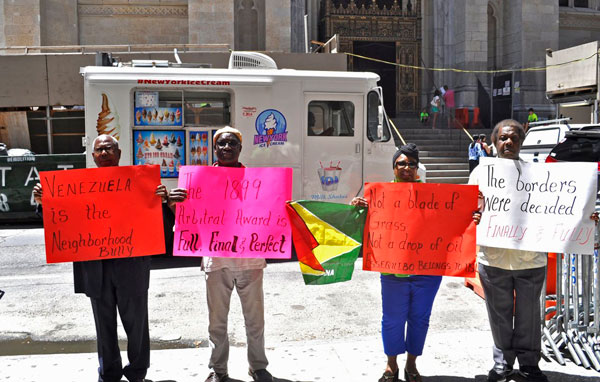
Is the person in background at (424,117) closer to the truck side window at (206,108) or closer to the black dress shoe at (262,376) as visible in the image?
the truck side window at (206,108)

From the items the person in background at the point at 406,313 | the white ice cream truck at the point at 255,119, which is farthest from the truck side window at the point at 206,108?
the person in background at the point at 406,313

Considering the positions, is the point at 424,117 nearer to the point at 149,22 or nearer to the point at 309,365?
the point at 149,22

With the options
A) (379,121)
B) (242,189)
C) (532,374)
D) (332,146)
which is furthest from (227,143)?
(379,121)

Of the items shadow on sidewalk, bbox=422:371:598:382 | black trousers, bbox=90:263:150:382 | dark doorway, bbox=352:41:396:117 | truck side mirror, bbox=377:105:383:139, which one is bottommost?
shadow on sidewalk, bbox=422:371:598:382

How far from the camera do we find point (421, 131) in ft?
67.5

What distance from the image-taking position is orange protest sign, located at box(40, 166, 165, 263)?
13.4 feet

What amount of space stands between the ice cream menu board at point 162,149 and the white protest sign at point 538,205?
241 inches

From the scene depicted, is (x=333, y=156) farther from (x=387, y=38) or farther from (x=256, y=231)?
(x=387, y=38)

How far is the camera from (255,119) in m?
9.52

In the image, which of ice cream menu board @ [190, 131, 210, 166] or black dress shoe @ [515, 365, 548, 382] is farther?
ice cream menu board @ [190, 131, 210, 166]

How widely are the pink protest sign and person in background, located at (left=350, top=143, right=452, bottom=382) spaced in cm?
85

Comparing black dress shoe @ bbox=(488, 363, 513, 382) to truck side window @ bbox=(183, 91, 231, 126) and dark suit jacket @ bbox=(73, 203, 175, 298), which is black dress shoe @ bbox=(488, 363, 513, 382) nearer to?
dark suit jacket @ bbox=(73, 203, 175, 298)

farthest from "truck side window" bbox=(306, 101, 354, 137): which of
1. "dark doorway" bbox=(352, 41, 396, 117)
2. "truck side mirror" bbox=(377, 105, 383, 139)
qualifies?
"dark doorway" bbox=(352, 41, 396, 117)

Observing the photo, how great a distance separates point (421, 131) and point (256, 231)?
56.2 ft
